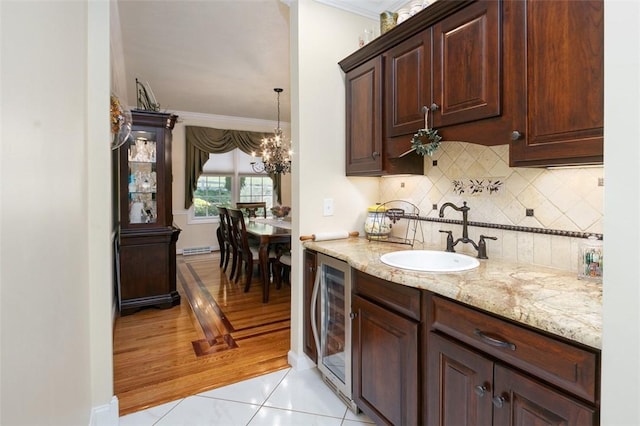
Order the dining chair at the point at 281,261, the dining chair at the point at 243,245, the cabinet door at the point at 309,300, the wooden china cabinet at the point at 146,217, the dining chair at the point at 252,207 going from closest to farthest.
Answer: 1. the cabinet door at the point at 309,300
2. the wooden china cabinet at the point at 146,217
3. the dining chair at the point at 281,261
4. the dining chair at the point at 243,245
5. the dining chair at the point at 252,207

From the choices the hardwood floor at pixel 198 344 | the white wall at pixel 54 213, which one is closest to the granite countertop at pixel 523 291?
the white wall at pixel 54 213

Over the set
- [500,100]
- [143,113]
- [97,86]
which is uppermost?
[143,113]

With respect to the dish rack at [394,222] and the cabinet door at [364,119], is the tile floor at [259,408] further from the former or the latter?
the cabinet door at [364,119]

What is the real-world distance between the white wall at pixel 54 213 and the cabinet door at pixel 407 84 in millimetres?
1545

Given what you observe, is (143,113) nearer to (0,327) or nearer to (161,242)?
(161,242)

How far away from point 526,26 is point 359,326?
151 centimetres

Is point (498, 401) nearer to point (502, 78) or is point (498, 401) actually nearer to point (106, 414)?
point (502, 78)

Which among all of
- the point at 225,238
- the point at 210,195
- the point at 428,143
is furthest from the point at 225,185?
the point at 428,143

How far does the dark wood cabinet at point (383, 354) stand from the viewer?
1.42 m

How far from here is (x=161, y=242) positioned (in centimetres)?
359

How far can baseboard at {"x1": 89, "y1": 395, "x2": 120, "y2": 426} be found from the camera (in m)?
1.76

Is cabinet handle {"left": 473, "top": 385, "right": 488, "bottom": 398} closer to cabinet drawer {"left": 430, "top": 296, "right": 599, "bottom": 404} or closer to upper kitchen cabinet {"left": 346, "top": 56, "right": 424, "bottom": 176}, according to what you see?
cabinet drawer {"left": 430, "top": 296, "right": 599, "bottom": 404}

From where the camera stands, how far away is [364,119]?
7.28 feet

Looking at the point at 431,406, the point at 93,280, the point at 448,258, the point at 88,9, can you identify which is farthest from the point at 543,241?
the point at 88,9
